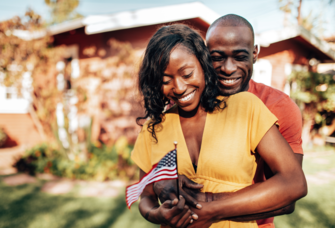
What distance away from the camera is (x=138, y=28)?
8195mm

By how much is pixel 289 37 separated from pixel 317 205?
722cm

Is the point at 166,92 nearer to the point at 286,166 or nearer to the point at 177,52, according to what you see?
the point at 177,52

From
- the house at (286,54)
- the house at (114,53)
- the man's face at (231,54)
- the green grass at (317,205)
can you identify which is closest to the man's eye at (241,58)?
the man's face at (231,54)

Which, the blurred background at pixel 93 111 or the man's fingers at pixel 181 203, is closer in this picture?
the man's fingers at pixel 181 203

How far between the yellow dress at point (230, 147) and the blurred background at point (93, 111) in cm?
326

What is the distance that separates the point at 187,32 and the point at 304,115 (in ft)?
36.8

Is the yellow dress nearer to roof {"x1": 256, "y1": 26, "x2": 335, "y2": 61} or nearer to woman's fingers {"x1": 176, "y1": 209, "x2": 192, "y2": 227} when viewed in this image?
woman's fingers {"x1": 176, "y1": 209, "x2": 192, "y2": 227}

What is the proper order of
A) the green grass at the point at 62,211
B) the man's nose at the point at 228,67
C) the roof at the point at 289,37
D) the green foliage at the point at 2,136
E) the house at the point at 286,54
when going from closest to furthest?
the man's nose at the point at 228,67
the green grass at the point at 62,211
the roof at the point at 289,37
the green foliage at the point at 2,136
the house at the point at 286,54

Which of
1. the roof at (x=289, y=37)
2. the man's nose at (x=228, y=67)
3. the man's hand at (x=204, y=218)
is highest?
the roof at (x=289, y=37)

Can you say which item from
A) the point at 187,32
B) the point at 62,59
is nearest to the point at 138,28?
the point at 62,59

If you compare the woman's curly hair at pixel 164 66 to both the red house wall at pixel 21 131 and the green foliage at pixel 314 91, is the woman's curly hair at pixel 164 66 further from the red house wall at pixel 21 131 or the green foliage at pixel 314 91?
the red house wall at pixel 21 131

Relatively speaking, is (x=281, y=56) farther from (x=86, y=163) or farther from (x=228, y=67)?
(x=228, y=67)

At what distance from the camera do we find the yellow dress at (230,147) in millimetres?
1427

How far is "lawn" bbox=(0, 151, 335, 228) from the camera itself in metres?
4.39
